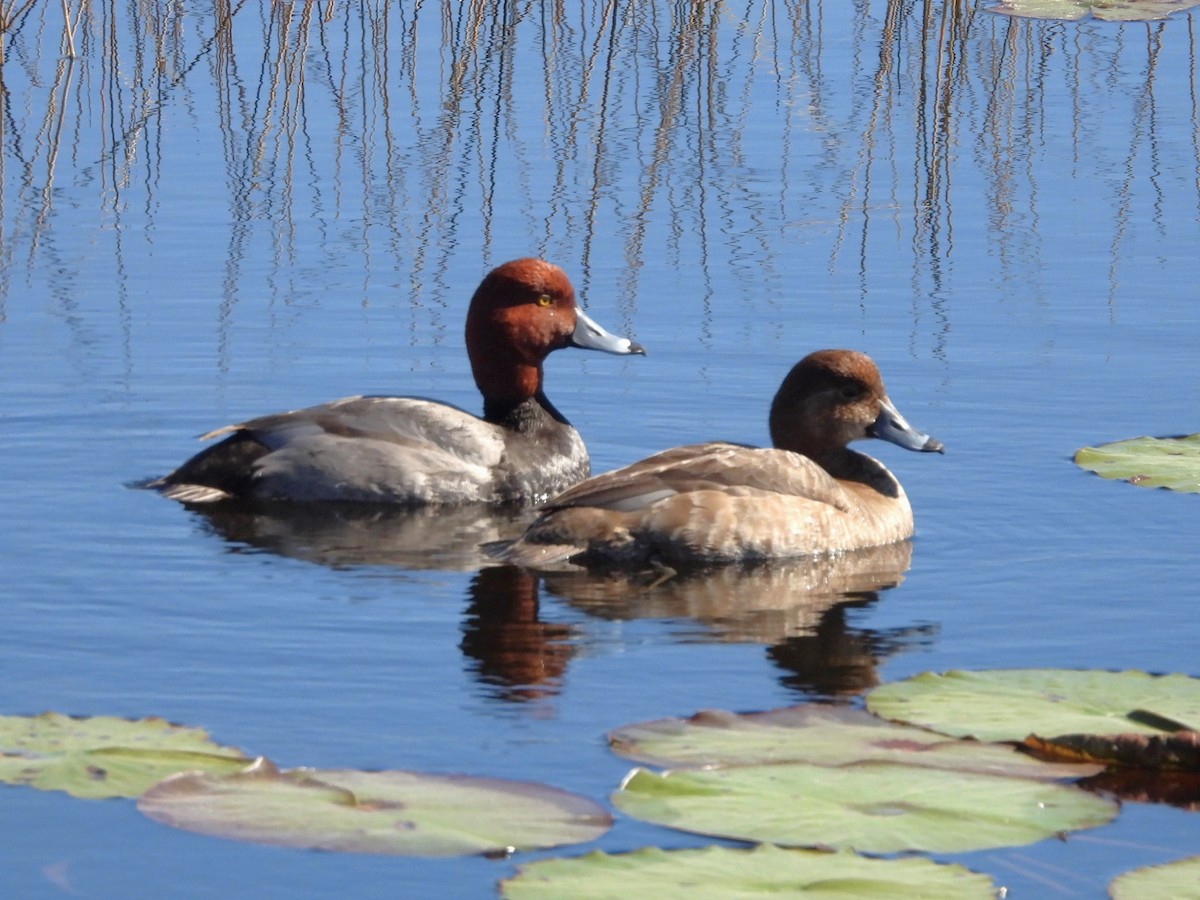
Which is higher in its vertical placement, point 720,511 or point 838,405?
point 838,405

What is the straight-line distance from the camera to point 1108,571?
745 cm

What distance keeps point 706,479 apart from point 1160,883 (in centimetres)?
349

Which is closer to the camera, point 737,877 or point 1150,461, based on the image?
point 737,877

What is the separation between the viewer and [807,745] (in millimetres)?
5418

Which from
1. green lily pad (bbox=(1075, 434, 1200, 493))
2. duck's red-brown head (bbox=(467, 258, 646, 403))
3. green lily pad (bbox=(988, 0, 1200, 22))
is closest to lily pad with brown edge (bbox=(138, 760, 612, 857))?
green lily pad (bbox=(1075, 434, 1200, 493))

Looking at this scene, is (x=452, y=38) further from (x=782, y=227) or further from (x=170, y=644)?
(x=170, y=644)

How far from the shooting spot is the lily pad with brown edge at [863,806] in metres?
4.82

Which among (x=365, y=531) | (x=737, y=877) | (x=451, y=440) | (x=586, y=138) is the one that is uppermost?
(x=586, y=138)

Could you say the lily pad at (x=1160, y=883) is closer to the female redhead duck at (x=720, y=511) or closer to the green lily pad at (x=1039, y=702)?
the green lily pad at (x=1039, y=702)

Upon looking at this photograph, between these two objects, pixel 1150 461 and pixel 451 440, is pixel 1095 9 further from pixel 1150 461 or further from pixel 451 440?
pixel 451 440

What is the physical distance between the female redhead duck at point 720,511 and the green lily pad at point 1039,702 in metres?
1.87

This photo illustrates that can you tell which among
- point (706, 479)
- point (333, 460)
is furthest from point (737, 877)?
point (333, 460)

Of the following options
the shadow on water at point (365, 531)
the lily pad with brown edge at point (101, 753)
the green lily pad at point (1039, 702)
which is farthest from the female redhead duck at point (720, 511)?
the lily pad with brown edge at point (101, 753)

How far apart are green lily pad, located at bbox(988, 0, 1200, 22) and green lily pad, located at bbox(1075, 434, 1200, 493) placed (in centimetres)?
814
